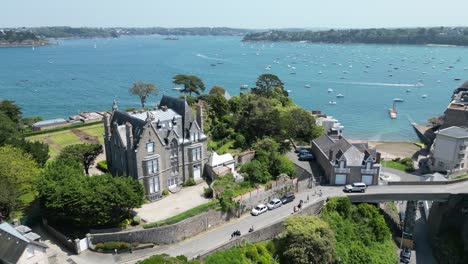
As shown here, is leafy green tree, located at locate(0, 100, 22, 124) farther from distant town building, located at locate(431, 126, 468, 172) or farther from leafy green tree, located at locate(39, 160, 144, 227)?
distant town building, located at locate(431, 126, 468, 172)

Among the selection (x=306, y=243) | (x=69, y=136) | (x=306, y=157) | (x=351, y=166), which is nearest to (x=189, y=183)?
(x=306, y=243)

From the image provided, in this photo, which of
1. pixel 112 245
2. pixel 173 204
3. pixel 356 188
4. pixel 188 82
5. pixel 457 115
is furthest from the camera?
pixel 188 82

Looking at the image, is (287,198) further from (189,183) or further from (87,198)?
(87,198)

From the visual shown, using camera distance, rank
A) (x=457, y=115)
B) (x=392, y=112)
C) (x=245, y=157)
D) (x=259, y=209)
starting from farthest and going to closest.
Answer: (x=392, y=112), (x=457, y=115), (x=245, y=157), (x=259, y=209)

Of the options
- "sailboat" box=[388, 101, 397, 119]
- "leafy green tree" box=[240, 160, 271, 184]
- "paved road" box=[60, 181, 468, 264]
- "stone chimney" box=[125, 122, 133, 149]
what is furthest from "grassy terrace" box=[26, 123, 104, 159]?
"sailboat" box=[388, 101, 397, 119]

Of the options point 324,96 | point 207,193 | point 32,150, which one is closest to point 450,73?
point 324,96

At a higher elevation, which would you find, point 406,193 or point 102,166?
point 102,166

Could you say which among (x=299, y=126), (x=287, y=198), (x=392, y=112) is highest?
(x=299, y=126)
